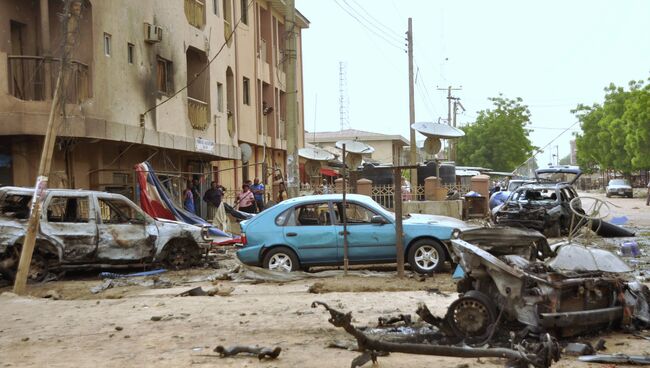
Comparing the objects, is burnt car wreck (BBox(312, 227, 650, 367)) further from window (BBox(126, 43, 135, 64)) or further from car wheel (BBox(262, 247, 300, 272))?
window (BBox(126, 43, 135, 64))

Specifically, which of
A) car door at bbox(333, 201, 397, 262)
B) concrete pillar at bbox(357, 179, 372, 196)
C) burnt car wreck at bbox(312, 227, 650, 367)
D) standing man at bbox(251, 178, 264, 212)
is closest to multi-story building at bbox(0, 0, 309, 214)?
standing man at bbox(251, 178, 264, 212)

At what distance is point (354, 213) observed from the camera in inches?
510

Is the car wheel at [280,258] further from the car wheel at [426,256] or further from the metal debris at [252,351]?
the metal debris at [252,351]

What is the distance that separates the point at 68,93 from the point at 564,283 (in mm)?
13020

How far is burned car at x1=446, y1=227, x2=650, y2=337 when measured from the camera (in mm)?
6871

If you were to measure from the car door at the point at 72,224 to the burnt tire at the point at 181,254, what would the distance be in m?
1.62

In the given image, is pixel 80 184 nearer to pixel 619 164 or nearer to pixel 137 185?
pixel 137 185

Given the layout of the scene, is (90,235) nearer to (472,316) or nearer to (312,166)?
(472,316)

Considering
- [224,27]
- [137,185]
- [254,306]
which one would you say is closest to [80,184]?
[137,185]

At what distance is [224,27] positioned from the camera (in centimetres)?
2698

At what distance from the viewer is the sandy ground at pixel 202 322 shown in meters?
6.69

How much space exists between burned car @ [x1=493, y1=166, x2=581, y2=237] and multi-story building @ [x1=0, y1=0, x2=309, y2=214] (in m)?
8.09

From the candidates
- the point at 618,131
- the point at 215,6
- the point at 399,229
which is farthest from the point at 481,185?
the point at 618,131

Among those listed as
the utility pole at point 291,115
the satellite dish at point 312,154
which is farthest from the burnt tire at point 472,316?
the satellite dish at point 312,154
